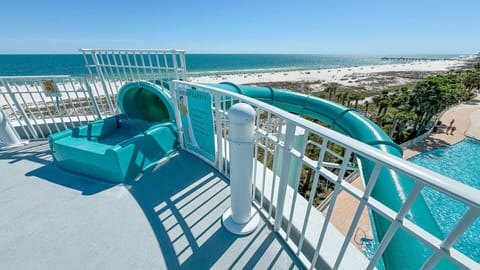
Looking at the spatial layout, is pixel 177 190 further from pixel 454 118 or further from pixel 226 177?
pixel 454 118

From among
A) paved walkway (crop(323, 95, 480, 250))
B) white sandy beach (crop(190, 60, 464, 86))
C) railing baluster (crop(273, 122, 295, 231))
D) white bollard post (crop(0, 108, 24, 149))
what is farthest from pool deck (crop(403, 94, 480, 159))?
white sandy beach (crop(190, 60, 464, 86))

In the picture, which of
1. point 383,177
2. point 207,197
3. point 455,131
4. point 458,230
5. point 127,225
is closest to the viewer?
point 458,230

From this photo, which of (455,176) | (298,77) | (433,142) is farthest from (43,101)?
(298,77)

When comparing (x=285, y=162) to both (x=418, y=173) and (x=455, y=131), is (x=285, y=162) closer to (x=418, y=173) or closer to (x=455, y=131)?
(x=418, y=173)

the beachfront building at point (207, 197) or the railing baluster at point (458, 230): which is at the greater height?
the railing baluster at point (458, 230)

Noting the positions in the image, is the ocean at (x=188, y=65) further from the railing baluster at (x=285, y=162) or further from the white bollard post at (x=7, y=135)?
the railing baluster at (x=285, y=162)

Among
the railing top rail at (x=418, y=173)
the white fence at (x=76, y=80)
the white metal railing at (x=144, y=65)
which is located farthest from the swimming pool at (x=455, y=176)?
the white fence at (x=76, y=80)
